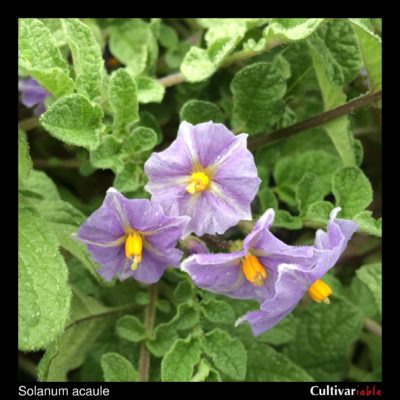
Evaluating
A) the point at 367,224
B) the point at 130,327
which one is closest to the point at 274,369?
the point at 130,327

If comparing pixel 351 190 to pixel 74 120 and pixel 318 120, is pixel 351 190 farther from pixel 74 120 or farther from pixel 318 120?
pixel 74 120

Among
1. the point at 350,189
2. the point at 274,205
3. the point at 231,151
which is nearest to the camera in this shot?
the point at 231,151

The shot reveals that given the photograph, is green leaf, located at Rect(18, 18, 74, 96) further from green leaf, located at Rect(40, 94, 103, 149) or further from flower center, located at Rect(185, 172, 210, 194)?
flower center, located at Rect(185, 172, 210, 194)

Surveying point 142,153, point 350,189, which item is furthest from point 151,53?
point 350,189

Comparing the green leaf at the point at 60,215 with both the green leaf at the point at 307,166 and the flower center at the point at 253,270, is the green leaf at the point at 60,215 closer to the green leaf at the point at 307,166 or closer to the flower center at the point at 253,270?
the flower center at the point at 253,270

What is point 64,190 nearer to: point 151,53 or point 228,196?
point 151,53

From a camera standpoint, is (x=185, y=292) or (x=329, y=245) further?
(x=185, y=292)

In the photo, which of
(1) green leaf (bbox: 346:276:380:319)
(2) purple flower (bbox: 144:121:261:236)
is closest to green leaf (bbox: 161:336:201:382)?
(2) purple flower (bbox: 144:121:261:236)
